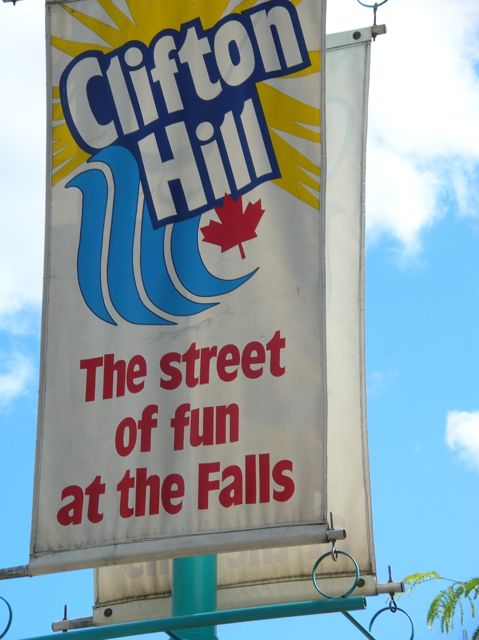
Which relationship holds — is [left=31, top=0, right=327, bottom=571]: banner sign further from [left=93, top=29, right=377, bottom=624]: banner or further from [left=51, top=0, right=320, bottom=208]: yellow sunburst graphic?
[left=93, top=29, right=377, bottom=624]: banner

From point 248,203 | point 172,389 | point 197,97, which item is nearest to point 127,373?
point 172,389

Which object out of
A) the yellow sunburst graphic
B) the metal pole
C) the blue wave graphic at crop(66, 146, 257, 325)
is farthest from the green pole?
the yellow sunburst graphic

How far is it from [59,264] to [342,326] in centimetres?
185

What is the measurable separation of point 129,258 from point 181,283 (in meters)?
0.33

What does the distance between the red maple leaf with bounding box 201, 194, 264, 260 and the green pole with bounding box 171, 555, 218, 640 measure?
5.23 feet

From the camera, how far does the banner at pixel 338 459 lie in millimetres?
6727

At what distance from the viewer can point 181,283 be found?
19.2 feet

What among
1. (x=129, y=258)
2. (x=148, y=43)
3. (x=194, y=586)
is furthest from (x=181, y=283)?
(x=194, y=586)

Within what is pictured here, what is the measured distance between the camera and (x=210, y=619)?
513 cm

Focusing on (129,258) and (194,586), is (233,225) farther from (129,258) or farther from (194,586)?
(194,586)

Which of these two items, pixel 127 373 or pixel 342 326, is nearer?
pixel 127 373

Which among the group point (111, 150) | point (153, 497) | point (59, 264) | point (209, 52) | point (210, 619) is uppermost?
point (209, 52)

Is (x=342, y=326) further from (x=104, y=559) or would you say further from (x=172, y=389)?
(x=104, y=559)

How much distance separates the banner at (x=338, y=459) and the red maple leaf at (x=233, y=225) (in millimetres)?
1437
